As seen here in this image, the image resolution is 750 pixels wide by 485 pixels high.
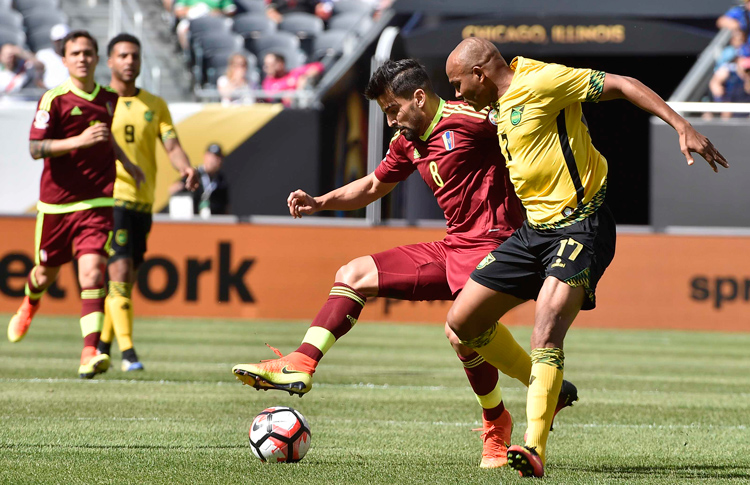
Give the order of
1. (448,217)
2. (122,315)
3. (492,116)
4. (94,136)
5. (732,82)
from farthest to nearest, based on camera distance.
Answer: (732,82), (122,315), (94,136), (448,217), (492,116)

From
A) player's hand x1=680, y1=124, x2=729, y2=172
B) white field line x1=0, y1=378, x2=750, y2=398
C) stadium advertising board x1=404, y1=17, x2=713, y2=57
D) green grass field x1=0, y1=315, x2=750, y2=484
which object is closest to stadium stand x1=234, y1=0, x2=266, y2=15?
stadium advertising board x1=404, y1=17, x2=713, y2=57

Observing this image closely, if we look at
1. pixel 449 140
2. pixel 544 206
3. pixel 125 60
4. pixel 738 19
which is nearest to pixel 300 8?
pixel 738 19

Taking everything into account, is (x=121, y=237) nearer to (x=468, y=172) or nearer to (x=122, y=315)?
(x=122, y=315)

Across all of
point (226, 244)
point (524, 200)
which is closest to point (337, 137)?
point (226, 244)

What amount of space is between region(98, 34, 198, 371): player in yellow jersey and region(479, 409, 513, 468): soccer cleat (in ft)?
13.4

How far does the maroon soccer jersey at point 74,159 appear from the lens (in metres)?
9.09

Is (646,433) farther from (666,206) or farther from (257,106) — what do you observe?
(257,106)

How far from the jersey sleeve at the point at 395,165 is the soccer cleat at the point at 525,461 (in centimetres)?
190

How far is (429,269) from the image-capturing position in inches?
238

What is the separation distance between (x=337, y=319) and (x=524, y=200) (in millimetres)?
1127

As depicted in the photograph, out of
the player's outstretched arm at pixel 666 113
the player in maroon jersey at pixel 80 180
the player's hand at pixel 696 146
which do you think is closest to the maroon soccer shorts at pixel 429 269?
the player's outstretched arm at pixel 666 113

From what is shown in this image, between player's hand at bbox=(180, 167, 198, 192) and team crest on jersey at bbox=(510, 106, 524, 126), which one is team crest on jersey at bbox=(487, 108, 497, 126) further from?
player's hand at bbox=(180, 167, 198, 192)

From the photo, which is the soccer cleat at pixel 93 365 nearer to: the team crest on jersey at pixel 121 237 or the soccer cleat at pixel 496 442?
the team crest on jersey at pixel 121 237

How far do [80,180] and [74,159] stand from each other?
189mm
